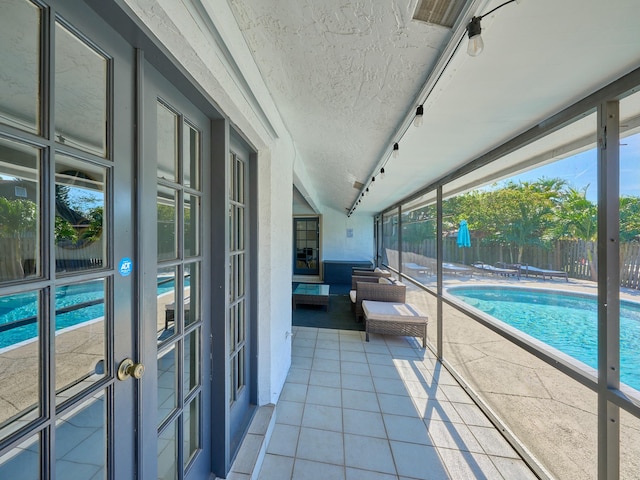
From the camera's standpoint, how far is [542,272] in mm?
1826

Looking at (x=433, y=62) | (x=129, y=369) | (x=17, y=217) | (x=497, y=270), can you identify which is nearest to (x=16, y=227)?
(x=17, y=217)

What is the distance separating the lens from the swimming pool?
1200 mm

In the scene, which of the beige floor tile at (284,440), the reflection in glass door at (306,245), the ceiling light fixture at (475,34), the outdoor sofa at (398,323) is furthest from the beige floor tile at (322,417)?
the reflection in glass door at (306,245)

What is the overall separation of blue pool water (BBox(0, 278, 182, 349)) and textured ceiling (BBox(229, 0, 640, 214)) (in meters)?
1.20

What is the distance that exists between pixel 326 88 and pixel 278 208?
1029mm

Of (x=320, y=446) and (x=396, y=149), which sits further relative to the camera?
(x=396, y=149)

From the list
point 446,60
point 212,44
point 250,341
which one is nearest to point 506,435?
point 250,341

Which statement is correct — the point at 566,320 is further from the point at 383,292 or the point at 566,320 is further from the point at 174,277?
the point at 383,292

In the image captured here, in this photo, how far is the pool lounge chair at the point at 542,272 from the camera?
1.62 meters

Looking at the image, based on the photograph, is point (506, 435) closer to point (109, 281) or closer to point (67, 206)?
point (109, 281)

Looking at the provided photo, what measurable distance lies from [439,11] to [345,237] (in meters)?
7.44

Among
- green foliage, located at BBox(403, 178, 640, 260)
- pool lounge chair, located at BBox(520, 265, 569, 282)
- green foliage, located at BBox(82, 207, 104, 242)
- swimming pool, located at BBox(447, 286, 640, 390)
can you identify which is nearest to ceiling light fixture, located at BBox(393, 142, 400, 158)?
green foliage, located at BBox(403, 178, 640, 260)

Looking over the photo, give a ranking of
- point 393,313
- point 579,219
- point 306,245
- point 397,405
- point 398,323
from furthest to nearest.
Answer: point 306,245
point 393,313
point 398,323
point 397,405
point 579,219

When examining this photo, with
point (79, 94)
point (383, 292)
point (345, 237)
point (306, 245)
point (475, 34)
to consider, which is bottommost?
point (383, 292)
